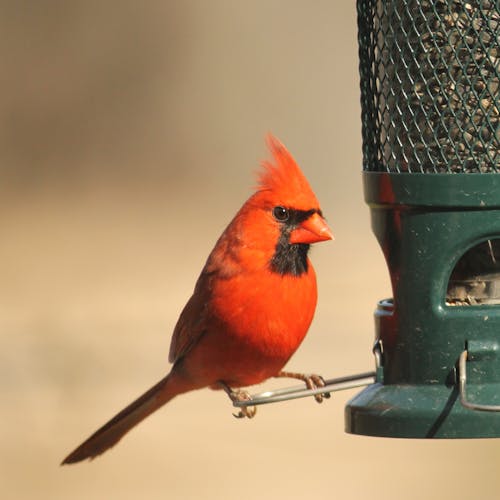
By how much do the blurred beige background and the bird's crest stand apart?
3895mm

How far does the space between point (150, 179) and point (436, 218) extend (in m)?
5.37

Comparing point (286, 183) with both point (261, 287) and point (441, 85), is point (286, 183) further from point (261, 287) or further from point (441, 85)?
point (441, 85)

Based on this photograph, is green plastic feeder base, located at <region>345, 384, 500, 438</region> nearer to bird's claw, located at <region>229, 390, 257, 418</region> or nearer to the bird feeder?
the bird feeder

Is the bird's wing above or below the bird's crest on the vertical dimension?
below

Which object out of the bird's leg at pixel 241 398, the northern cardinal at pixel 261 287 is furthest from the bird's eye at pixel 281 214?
Result: the bird's leg at pixel 241 398

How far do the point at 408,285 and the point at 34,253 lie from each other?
553 centimetres

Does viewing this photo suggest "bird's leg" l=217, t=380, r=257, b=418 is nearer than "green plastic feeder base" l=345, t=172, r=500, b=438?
No

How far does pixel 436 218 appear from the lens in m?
3.73

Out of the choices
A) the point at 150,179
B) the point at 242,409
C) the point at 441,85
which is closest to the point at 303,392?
the point at 242,409

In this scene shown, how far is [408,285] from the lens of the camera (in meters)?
3.80

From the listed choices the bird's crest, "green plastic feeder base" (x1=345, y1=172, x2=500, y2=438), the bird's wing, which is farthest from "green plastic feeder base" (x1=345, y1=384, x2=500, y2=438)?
the bird's wing

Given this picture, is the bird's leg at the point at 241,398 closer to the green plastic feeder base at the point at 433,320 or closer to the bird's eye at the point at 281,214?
the bird's eye at the point at 281,214

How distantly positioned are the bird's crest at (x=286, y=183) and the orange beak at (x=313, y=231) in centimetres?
5

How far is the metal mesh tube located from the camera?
3750 millimetres
